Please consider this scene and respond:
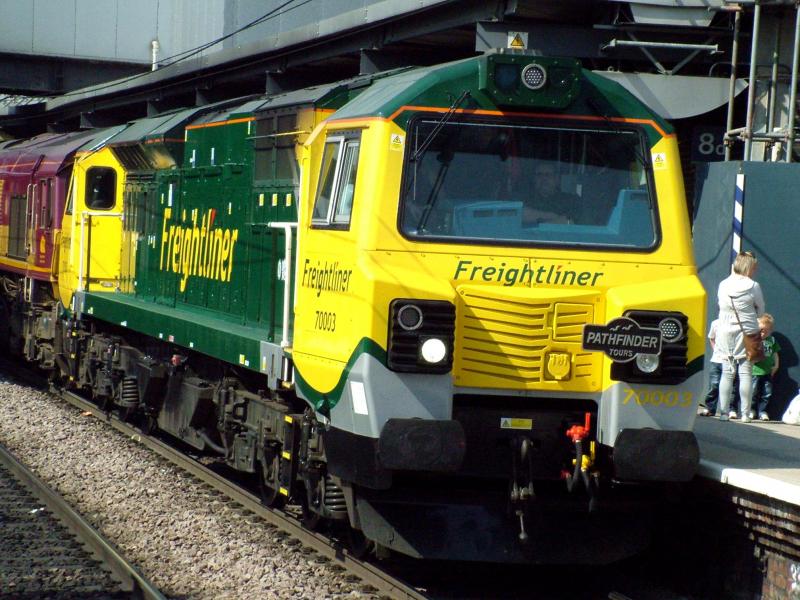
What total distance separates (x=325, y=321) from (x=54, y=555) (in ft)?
8.71

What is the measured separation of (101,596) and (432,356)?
2.51 meters

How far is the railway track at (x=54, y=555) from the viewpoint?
7246 millimetres

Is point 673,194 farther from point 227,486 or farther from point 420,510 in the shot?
point 227,486

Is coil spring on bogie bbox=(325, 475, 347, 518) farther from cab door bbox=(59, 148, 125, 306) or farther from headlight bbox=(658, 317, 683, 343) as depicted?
cab door bbox=(59, 148, 125, 306)

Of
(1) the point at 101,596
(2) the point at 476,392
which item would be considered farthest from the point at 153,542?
(2) the point at 476,392

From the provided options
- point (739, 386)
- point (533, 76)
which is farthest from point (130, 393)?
point (533, 76)

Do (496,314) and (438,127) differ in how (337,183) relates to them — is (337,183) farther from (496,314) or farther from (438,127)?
(496,314)

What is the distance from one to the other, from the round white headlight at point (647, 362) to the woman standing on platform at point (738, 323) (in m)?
4.74

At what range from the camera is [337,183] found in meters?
7.22

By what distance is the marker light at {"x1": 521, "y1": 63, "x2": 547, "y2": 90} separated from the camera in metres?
6.97

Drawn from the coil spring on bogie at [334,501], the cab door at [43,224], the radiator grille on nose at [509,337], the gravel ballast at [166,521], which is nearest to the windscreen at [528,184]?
the radiator grille on nose at [509,337]

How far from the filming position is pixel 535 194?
277 inches

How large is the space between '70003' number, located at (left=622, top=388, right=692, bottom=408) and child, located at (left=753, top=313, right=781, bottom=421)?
5226 mm

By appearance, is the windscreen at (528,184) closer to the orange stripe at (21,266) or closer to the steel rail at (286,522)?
the steel rail at (286,522)
